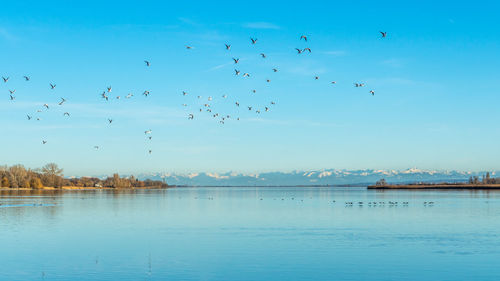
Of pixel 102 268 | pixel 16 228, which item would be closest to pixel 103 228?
pixel 16 228

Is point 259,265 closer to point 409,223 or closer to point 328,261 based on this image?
point 328,261

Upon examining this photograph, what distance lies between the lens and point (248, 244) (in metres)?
29.8

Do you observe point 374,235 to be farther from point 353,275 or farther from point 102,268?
point 102,268

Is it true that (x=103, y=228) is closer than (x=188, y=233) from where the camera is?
No

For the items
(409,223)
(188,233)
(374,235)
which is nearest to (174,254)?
(188,233)

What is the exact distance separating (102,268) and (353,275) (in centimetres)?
1065

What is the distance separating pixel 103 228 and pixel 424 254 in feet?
79.0

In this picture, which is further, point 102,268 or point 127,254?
point 127,254

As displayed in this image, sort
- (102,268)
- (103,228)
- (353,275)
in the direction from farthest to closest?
(103,228) → (102,268) → (353,275)

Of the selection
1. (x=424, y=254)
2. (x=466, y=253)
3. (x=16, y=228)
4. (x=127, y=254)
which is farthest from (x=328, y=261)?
(x=16, y=228)

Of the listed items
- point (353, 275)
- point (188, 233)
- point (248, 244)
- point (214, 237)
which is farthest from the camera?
point (188, 233)

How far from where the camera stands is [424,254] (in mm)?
25672

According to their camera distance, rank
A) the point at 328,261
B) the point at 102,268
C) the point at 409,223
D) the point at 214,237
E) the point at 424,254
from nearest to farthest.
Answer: the point at 102,268 < the point at 328,261 < the point at 424,254 < the point at 214,237 < the point at 409,223

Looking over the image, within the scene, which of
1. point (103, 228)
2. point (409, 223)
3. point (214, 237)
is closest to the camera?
point (214, 237)
